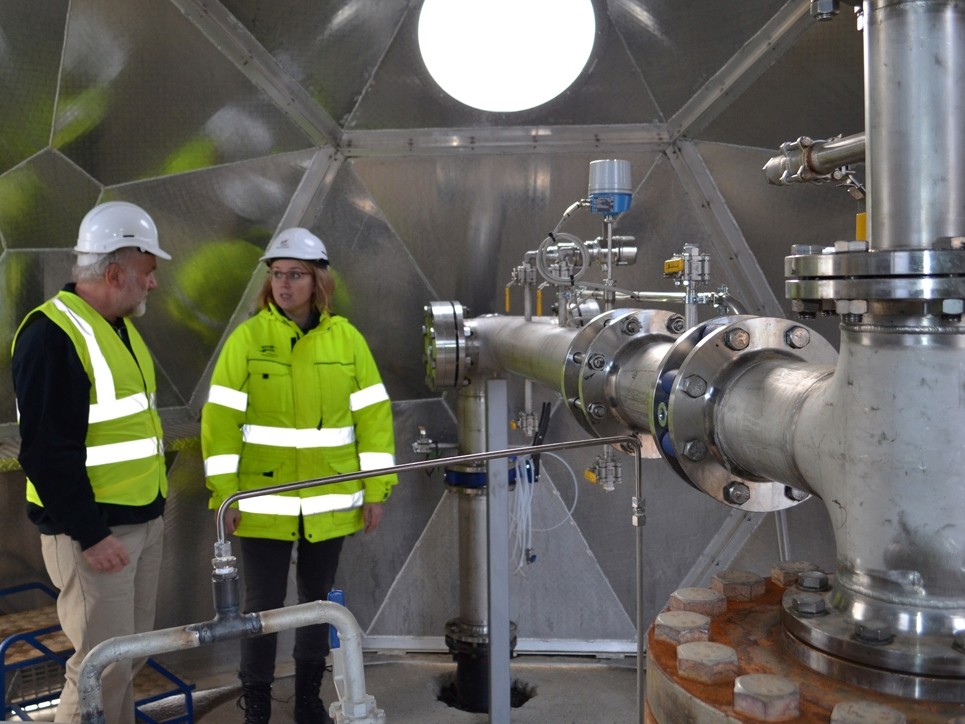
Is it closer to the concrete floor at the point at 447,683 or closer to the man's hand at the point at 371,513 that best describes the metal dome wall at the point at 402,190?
the concrete floor at the point at 447,683

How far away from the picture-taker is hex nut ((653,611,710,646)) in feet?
3.52

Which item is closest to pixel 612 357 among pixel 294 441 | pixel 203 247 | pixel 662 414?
pixel 662 414

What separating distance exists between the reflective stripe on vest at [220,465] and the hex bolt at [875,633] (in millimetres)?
2372

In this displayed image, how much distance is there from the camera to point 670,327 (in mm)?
1829

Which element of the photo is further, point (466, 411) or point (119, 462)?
point (466, 411)

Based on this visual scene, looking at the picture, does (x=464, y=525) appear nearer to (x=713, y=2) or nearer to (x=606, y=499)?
(x=606, y=499)

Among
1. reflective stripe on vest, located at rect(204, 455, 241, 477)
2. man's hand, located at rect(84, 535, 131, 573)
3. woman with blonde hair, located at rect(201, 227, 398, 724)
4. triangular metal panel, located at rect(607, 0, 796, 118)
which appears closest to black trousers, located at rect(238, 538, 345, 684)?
woman with blonde hair, located at rect(201, 227, 398, 724)

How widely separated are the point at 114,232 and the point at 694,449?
1.96 m

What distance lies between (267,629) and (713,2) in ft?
8.78

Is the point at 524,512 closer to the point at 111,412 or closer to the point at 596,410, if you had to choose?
the point at 111,412

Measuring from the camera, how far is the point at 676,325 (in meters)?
1.82

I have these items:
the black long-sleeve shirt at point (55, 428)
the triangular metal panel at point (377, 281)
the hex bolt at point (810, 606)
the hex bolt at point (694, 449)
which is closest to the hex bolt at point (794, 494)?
the hex bolt at point (694, 449)

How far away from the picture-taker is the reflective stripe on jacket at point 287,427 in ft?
10.0

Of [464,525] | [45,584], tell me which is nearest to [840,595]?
[464,525]
